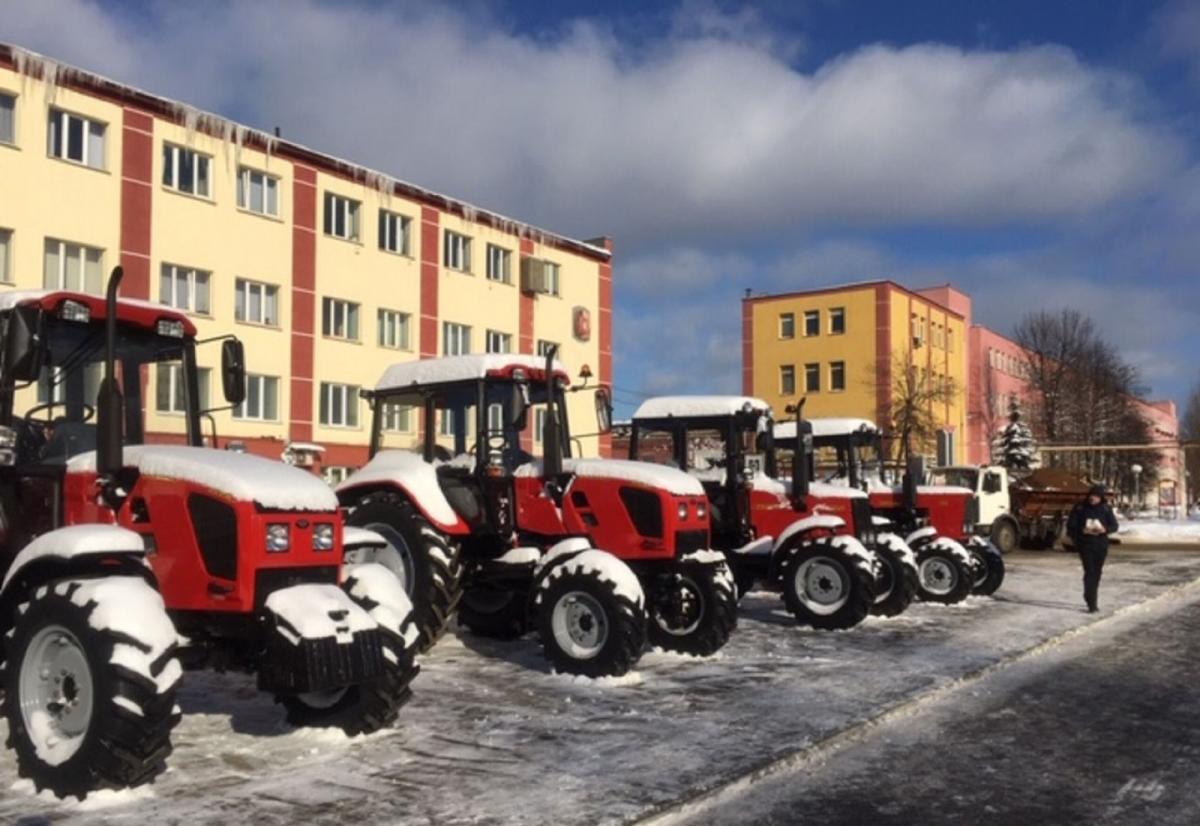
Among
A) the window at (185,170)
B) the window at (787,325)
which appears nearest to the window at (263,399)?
the window at (185,170)

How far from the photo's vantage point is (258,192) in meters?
27.3

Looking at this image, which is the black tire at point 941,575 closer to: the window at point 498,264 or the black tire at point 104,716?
the black tire at point 104,716

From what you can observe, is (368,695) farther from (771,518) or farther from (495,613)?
(771,518)

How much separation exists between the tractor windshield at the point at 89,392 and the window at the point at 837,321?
51.7 meters

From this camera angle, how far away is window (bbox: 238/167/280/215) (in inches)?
1057

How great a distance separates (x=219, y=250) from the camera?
26.3m

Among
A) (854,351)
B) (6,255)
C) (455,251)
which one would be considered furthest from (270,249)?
(854,351)

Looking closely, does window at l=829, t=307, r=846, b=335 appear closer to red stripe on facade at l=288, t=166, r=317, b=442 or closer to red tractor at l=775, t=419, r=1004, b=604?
red stripe on facade at l=288, t=166, r=317, b=442

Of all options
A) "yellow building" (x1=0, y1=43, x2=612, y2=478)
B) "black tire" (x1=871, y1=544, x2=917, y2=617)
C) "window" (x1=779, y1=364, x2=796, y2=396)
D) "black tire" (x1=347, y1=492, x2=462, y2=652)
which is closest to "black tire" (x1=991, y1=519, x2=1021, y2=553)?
"yellow building" (x1=0, y1=43, x2=612, y2=478)

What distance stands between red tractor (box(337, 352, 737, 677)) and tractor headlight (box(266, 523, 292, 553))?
352 centimetres

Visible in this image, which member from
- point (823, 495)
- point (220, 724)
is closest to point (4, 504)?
point (220, 724)

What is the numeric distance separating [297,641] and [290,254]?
23.2 m

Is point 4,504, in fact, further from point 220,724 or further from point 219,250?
point 219,250

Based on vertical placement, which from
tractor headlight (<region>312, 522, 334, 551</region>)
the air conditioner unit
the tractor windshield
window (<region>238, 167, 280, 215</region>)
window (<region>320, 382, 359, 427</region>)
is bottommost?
tractor headlight (<region>312, 522, 334, 551</region>)
